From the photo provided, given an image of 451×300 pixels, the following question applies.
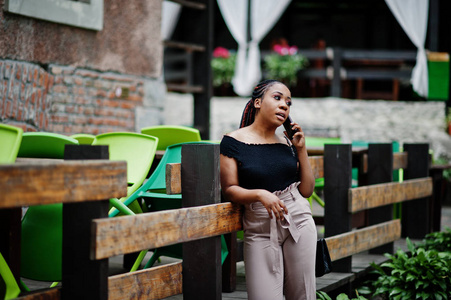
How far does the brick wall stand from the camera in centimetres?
518

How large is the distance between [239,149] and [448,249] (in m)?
3.02

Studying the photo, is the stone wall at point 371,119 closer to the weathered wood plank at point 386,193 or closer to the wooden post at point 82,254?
the weathered wood plank at point 386,193

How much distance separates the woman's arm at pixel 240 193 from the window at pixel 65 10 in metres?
3.14

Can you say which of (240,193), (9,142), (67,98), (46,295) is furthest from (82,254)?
(67,98)

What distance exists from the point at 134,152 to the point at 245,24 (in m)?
8.29

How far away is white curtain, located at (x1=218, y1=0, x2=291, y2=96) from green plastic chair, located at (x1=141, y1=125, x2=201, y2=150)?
7159mm

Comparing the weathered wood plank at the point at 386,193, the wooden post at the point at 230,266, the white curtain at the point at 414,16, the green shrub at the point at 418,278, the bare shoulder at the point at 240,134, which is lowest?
the green shrub at the point at 418,278

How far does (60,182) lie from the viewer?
200 cm

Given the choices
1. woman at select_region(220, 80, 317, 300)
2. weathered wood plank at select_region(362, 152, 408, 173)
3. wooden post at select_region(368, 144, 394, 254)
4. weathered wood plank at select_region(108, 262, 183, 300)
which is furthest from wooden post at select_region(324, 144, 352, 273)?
weathered wood plank at select_region(108, 262, 183, 300)

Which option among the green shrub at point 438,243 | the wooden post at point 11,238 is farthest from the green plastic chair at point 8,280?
the green shrub at point 438,243

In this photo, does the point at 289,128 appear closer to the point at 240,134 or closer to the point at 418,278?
the point at 240,134

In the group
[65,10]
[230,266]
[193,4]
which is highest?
[193,4]

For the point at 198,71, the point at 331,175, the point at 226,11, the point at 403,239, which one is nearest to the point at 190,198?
the point at 331,175

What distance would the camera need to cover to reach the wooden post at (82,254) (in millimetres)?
2170
